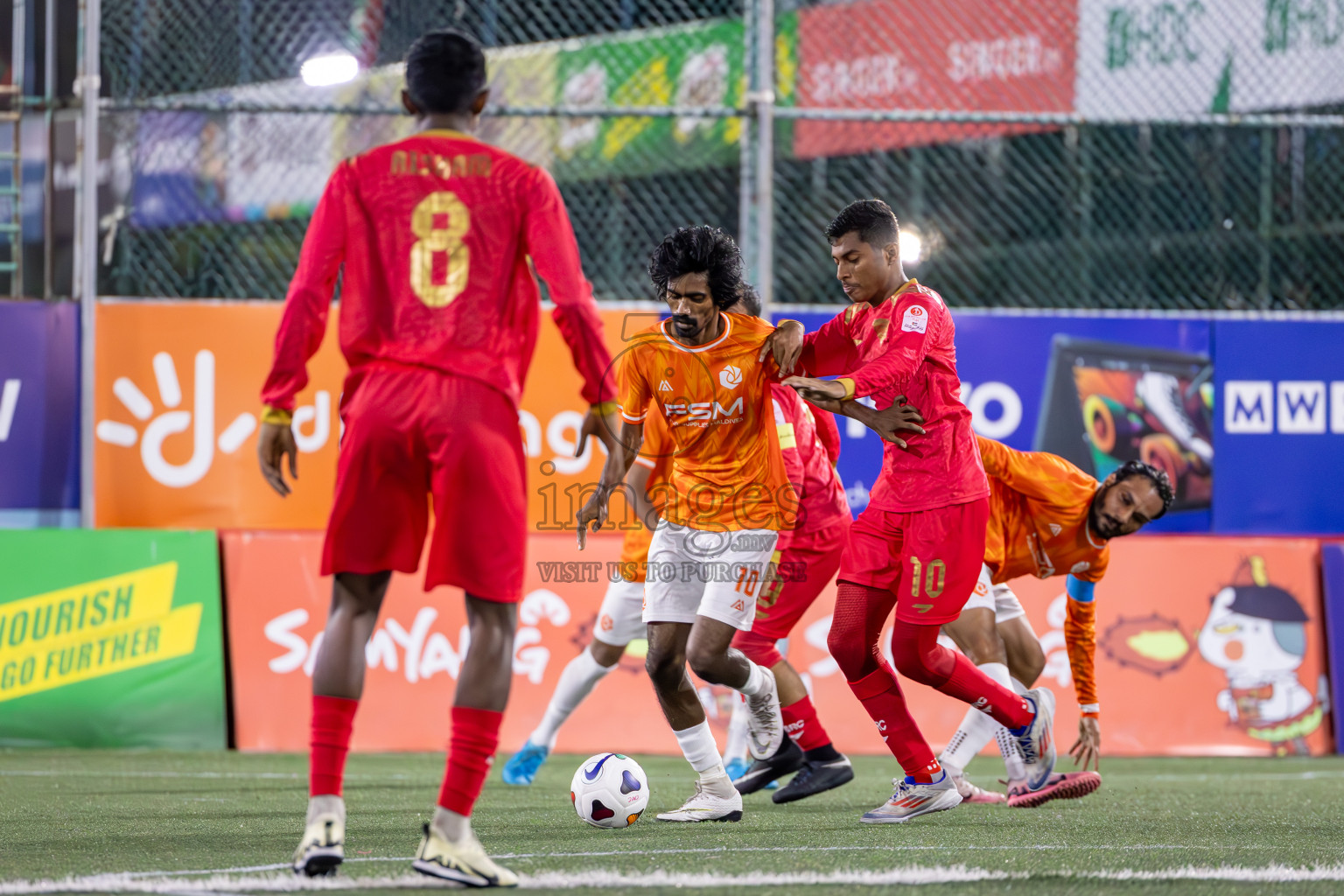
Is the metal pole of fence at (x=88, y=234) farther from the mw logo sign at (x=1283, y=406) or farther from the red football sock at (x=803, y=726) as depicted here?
the mw logo sign at (x=1283, y=406)

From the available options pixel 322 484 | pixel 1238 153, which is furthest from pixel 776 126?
pixel 322 484

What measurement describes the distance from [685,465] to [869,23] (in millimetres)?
6248

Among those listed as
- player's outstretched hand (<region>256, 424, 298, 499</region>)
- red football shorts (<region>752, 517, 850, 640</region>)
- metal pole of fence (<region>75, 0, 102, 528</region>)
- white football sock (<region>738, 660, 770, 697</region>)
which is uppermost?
metal pole of fence (<region>75, 0, 102, 528</region>)

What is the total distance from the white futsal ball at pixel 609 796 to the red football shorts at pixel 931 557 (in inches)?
41.7

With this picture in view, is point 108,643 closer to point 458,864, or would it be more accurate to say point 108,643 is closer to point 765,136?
point 765,136

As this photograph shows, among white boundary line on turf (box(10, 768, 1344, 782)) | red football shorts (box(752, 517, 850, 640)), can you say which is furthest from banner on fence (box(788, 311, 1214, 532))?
red football shorts (box(752, 517, 850, 640))

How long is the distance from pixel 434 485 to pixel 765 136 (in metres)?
5.83

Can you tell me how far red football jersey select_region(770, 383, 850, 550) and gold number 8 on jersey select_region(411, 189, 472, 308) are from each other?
243cm

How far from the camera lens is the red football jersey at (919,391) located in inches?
198

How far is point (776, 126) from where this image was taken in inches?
463

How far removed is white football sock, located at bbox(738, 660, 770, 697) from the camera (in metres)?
5.61

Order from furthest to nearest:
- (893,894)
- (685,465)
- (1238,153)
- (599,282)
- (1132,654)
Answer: (1238,153) → (599,282) → (1132,654) → (685,465) → (893,894)

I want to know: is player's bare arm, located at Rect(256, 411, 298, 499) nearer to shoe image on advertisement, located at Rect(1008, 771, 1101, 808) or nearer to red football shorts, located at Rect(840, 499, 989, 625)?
red football shorts, located at Rect(840, 499, 989, 625)

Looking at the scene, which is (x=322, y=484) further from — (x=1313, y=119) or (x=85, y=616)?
(x=1313, y=119)
